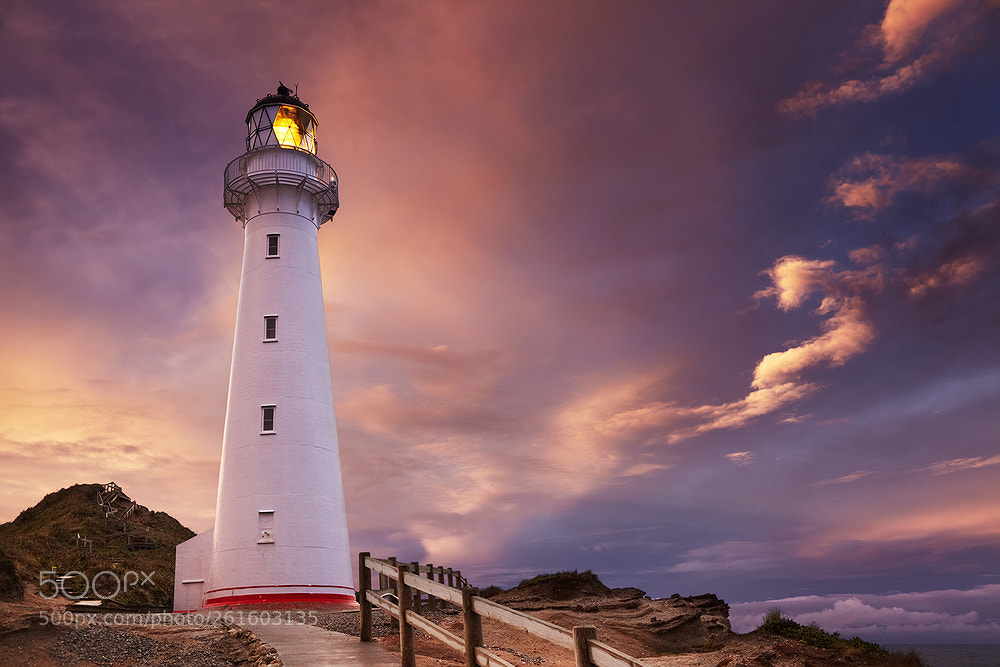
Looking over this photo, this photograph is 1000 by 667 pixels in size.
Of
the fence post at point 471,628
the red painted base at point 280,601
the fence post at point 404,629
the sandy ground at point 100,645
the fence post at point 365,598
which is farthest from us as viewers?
the red painted base at point 280,601

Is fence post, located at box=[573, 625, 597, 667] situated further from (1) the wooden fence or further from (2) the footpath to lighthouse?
(2) the footpath to lighthouse

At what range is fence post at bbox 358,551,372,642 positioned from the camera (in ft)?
44.9

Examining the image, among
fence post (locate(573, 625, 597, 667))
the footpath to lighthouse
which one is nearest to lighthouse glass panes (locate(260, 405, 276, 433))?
the footpath to lighthouse

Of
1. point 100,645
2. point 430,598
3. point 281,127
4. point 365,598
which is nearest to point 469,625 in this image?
point 365,598

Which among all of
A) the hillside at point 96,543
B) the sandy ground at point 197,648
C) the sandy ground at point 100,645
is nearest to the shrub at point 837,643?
the sandy ground at point 197,648

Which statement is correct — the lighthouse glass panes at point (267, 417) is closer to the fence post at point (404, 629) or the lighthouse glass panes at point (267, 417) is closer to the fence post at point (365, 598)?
the fence post at point (365, 598)

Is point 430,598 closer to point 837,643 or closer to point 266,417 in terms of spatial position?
point 266,417

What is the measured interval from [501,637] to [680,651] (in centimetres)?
741

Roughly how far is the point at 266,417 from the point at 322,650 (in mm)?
12552

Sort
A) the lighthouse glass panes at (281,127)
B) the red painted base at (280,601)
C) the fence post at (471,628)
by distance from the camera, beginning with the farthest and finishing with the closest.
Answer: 1. the lighthouse glass panes at (281,127)
2. the red painted base at (280,601)
3. the fence post at (471,628)

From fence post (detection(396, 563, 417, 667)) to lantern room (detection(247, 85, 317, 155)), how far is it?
792 inches

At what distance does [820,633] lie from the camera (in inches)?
655

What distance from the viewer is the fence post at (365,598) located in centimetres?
1370

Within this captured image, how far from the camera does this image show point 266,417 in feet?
78.1
